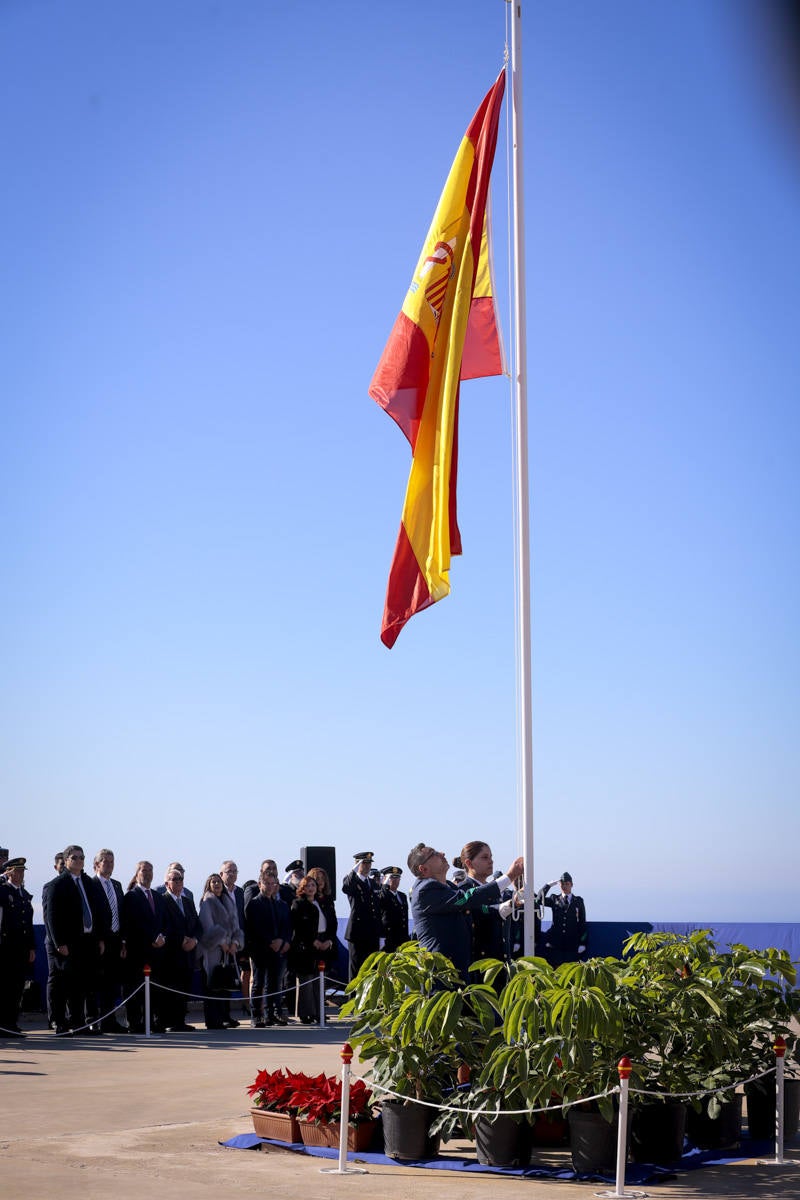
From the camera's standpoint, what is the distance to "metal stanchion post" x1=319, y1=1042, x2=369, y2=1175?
26.1 feet

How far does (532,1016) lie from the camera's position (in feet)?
25.2

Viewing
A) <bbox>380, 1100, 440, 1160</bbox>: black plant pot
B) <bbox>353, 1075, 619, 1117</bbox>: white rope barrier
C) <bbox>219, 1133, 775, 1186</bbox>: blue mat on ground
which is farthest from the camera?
<bbox>380, 1100, 440, 1160</bbox>: black plant pot

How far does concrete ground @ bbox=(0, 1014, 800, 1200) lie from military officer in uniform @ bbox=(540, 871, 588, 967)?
20.6ft

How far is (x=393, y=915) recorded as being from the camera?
19219 millimetres

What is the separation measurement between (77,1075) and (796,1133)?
5954 mm

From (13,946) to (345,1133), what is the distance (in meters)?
8.56

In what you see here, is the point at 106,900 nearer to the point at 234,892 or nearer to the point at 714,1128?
the point at 234,892

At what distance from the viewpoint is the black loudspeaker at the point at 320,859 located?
70.8ft

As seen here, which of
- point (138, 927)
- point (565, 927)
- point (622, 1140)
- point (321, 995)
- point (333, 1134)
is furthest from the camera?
point (565, 927)

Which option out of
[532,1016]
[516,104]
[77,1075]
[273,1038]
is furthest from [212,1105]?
[516,104]

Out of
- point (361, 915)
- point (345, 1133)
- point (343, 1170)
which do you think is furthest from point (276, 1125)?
point (361, 915)

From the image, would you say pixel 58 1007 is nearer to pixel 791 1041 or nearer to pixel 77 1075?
pixel 77 1075

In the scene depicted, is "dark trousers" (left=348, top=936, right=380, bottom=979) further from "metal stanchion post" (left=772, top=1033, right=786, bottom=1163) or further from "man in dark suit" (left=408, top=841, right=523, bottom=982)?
"metal stanchion post" (left=772, top=1033, right=786, bottom=1163)

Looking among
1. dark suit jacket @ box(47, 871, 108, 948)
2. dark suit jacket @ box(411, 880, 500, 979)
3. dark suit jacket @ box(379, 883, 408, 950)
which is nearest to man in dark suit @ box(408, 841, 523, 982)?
dark suit jacket @ box(411, 880, 500, 979)
